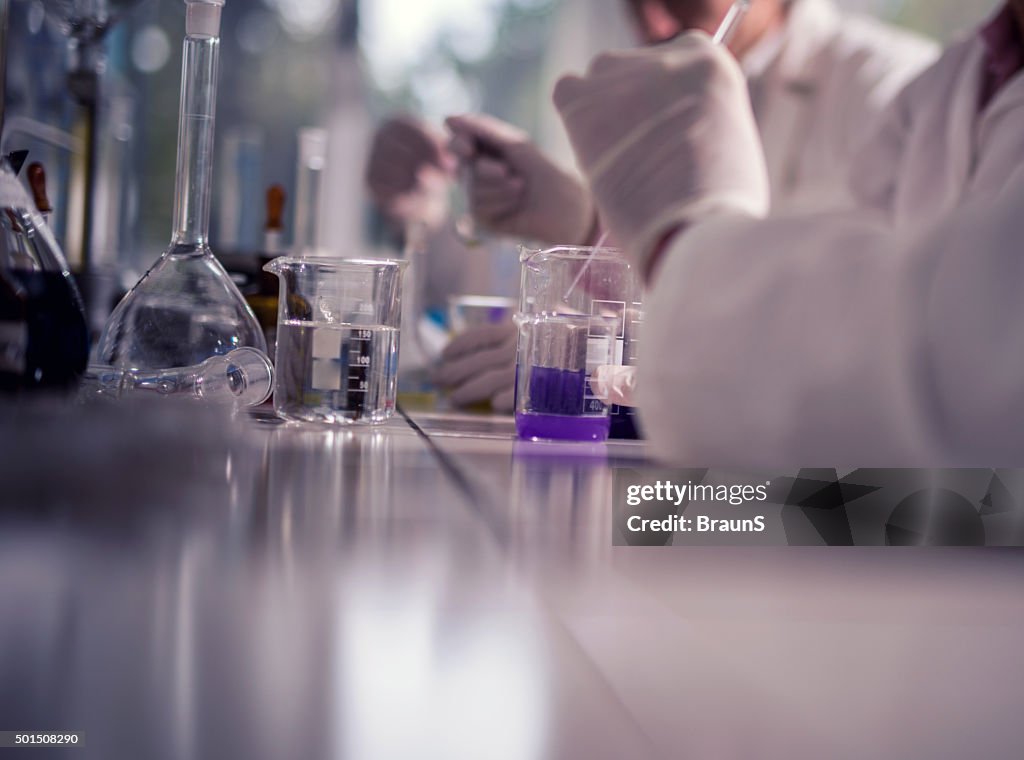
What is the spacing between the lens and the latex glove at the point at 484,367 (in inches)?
51.2

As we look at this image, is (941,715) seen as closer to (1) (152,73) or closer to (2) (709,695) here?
(2) (709,695)

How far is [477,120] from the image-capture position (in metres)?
1.80

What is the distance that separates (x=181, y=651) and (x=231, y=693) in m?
0.03

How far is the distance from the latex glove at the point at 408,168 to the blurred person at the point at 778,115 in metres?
0.57

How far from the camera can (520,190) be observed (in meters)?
1.93

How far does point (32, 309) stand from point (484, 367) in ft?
2.13

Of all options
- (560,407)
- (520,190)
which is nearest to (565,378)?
(560,407)

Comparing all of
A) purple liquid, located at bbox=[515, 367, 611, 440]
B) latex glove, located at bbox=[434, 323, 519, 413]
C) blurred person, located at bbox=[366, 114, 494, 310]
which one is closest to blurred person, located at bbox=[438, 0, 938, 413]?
blurred person, located at bbox=[366, 114, 494, 310]

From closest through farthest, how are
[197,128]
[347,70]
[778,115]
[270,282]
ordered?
[197,128]
[270,282]
[778,115]
[347,70]

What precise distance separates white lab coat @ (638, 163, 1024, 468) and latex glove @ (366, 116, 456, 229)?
1855mm

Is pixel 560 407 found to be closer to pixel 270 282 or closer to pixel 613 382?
pixel 613 382


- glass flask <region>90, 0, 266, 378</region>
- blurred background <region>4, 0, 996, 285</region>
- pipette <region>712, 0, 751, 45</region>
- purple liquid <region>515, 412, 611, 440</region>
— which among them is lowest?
purple liquid <region>515, 412, 611, 440</region>

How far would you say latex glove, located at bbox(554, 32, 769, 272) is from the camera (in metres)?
0.84

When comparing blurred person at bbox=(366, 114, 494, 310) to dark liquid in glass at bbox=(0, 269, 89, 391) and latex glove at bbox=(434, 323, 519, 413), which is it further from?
dark liquid in glass at bbox=(0, 269, 89, 391)
